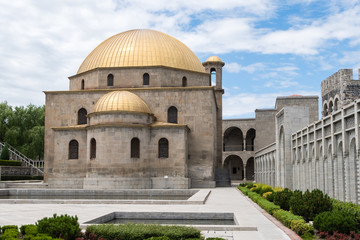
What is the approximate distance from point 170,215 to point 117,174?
16.0 meters

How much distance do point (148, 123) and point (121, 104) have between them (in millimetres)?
2611

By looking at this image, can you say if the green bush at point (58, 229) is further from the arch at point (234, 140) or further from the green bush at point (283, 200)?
the arch at point (234, 140)

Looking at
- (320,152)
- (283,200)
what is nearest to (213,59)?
(320,152)

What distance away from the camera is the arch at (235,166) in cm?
5959

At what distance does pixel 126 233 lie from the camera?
29.5 feet

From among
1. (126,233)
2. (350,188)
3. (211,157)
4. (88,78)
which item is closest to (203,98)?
(211,157)

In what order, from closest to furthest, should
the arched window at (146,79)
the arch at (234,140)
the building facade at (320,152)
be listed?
the building facade at (320,152)
the arched window at (146,79)
the arch at (234,140)


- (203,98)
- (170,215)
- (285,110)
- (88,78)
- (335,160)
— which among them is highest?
(88,78)

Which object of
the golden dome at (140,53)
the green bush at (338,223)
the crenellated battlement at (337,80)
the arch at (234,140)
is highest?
the golden dome at (140,53)

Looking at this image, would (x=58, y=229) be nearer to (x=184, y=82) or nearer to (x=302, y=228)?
(x=302, y=228)

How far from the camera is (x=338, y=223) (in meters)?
9.20

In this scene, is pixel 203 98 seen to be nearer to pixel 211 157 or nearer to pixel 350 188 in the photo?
pixel 211 157

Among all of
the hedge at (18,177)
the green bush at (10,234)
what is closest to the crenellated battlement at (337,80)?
the hedge at (18,177)

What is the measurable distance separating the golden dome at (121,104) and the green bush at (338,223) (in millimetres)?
21449
